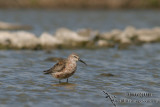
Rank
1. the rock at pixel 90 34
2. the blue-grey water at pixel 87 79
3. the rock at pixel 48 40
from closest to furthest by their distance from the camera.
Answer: the blue-grey water at pixel 87 79
the rock at pixel 48 40
the rock at pixel 90 34

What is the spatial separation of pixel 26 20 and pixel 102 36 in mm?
13361

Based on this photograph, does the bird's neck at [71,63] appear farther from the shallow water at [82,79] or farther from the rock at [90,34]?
the rock at [90,34]

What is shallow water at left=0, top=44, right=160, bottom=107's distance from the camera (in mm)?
8523

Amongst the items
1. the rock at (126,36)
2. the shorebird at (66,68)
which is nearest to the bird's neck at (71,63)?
the shorebird at (66,68)

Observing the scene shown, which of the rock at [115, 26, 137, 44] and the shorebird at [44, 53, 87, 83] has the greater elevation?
the rock at [115, 26, 137, 44]

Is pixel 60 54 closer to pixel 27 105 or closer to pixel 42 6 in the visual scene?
pixel 27 105

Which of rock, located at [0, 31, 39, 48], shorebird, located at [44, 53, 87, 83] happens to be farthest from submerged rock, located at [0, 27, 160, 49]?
shorebird, located at [44, 53, 87, 83]

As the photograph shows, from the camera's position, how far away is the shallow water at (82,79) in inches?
336

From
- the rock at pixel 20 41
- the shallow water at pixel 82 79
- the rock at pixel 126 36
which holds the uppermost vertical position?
the rock at pixel 126 36

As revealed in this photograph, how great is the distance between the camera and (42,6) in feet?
140

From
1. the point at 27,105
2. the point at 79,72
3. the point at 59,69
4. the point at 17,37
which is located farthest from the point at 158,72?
the point at 17,37

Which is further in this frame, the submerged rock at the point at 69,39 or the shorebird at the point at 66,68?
the submerged rock at the point at 69,39

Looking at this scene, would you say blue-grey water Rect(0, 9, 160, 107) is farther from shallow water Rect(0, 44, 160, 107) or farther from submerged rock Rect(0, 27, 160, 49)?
submerged rock Rect(0, 27, 160, 49)

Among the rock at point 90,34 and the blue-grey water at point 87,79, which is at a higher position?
the rock at point 90,34
